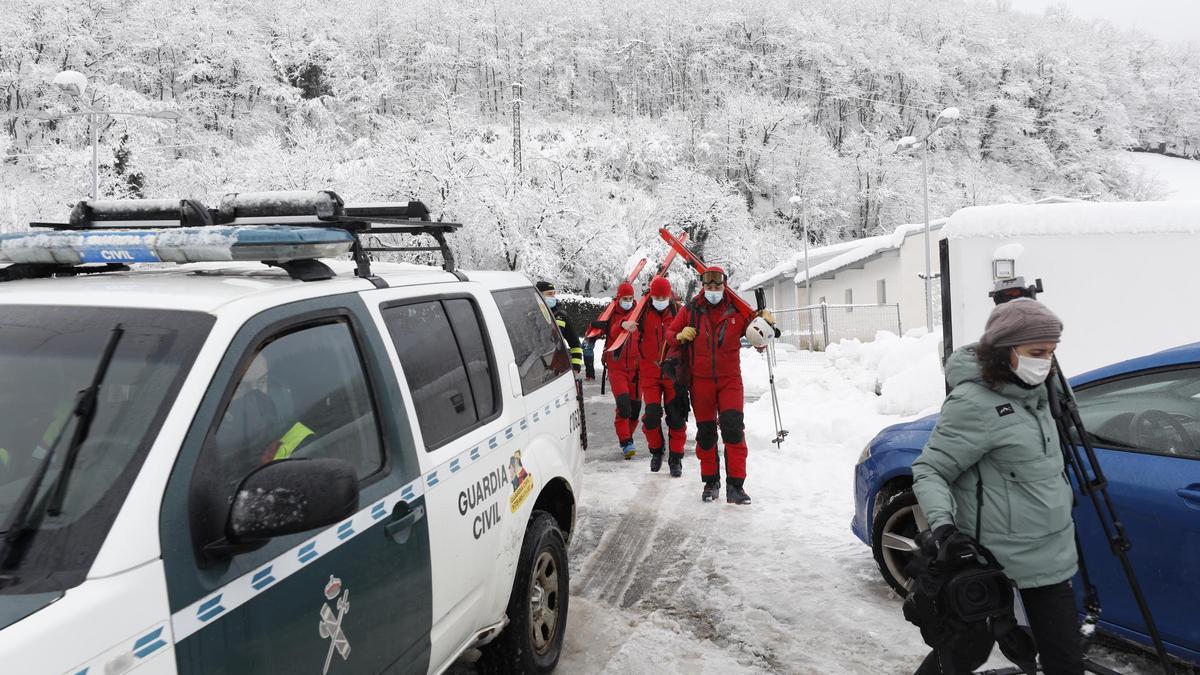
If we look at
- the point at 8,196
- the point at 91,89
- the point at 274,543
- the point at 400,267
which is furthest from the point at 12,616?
the point at 91,89

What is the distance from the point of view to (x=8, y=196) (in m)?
38.2

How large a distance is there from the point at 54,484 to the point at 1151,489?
3.84 meters

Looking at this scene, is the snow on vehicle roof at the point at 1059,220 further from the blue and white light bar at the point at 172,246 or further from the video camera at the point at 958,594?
the blue and white light bar at the point at 172,246

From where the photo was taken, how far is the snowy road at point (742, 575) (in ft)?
12.3

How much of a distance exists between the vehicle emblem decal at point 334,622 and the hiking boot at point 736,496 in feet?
15.5

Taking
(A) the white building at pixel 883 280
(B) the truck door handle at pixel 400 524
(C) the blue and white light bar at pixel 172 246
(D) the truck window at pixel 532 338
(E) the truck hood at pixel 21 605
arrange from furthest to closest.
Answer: (A) the white building at pixel 883 280 < (D) the truck window at pixel 532 338 < (B) the truck door handle at pixel 400 524 < (C) the blue and white light bar at pixel 172 246 < (E) the truck hood at pixel 21 605

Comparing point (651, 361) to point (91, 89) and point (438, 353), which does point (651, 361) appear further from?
point (91, 89)

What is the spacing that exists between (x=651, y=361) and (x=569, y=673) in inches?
183

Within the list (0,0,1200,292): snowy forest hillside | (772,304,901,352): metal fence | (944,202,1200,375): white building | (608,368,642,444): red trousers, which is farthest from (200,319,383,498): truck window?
(0,0,1200,292): snowy forest hillside

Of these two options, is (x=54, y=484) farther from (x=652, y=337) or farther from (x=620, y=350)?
(x=620, y=350)

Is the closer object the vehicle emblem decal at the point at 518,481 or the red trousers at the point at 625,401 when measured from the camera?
the vehicle emblem decal at the point at 518,481

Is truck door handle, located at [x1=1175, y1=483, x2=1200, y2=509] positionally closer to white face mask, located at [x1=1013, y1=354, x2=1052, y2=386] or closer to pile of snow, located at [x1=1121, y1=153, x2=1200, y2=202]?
white face mask, located at [x1=1013, y1=354, x2=1052, y2=386]

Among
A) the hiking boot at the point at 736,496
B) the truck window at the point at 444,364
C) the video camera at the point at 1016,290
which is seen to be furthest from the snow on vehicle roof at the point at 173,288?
the hiking boot at the point at 736,496

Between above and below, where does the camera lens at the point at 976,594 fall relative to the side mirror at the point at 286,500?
below
